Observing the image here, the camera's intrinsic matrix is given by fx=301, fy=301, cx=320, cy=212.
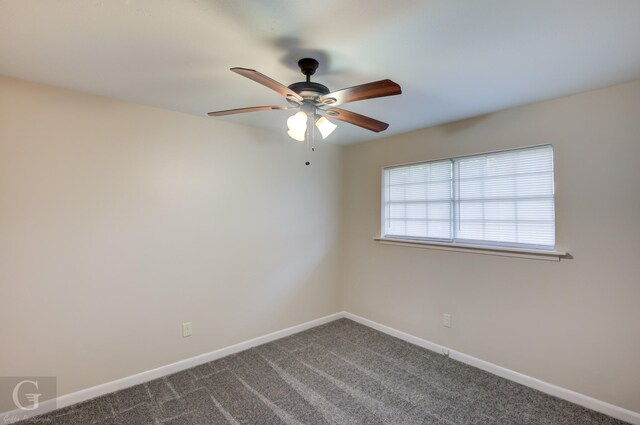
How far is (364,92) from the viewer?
1.55 metres

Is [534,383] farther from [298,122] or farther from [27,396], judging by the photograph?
[27,396]

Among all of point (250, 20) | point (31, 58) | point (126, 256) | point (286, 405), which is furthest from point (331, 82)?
point (286, 405)

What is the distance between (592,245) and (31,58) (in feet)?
12.6

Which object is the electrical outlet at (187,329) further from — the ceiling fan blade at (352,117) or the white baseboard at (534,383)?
the ceiling fan blade at (352,117)

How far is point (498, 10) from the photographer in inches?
52.4

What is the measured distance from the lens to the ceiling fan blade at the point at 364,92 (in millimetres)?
1446

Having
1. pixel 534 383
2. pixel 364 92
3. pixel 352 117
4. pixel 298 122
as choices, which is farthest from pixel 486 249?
pixel 298 122

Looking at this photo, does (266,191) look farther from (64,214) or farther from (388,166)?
(64,214)

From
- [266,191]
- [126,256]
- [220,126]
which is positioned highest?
[220,126]

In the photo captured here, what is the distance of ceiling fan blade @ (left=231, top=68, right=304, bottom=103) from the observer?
129 centimetres

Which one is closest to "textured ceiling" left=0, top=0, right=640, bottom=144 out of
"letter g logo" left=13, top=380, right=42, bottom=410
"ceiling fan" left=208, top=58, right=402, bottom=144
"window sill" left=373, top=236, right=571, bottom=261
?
"ceiling fan" left=208, top=58, right=402, bottom=144

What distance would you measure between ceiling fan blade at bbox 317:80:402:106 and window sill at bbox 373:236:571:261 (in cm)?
184

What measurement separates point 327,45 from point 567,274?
239cm

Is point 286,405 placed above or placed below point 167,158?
below
